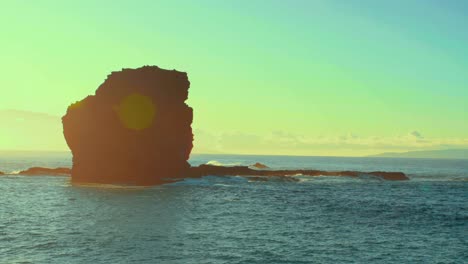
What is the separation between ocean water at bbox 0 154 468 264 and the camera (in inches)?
1206

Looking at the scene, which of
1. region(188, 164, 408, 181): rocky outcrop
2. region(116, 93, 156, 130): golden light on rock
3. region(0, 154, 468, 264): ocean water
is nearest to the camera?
region(0, 154, 468, 264): ocean water

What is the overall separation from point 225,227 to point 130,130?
47.2m

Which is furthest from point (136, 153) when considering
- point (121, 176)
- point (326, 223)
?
point (326, 223)

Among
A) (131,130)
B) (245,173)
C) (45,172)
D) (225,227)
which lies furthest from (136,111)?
(225,227)

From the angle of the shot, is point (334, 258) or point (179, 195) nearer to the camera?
point (334, 258)

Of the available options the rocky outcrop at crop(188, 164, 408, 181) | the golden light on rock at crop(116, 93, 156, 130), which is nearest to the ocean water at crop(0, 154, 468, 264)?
the golden light on rock at crop(116, 93, 156, 130)

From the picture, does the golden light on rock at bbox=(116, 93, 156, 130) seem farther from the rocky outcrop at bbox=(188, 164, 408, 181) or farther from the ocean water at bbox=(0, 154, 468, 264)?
the ocean water at bbox=(0, 154, 468, 264)

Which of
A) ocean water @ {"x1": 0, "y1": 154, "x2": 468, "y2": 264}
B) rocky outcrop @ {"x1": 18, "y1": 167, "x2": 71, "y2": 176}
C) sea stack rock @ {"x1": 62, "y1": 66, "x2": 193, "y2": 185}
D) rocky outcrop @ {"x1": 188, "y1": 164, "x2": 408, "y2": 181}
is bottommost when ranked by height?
ocean water @ {"x1": 0, "y1": 154, "x2": 468, "y2": 264}

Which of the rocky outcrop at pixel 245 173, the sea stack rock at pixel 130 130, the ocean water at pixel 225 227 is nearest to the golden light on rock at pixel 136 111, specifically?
the sea stack rock at pixel 130 130

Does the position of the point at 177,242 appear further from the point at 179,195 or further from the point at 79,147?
the point at 79,147

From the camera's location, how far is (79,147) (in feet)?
284

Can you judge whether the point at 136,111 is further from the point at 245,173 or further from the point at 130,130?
the point at 245,173

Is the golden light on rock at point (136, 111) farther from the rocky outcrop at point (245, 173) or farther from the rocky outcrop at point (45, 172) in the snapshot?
the rocky outcrop at point (45, 172)

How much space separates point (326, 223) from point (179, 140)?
48.4 m
